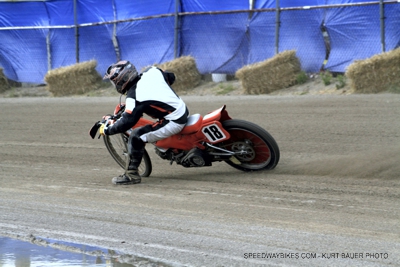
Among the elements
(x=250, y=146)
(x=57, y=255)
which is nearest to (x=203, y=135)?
(x=250, y=146)

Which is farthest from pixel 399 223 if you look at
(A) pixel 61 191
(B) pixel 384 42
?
(B) pixel 384 42

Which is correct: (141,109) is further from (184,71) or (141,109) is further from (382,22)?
(184,71)

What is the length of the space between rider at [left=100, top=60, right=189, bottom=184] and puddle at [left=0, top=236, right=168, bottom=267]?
8.11 feet

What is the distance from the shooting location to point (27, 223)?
6.61 meters

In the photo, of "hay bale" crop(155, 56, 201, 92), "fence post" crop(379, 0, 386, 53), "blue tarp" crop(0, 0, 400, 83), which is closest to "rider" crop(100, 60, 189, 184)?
"fence post" crop(379, 0, 386, 53)

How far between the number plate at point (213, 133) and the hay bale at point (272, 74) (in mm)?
7659

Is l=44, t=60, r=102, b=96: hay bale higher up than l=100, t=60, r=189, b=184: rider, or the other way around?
l=100, t=60, r=189, b=184: rider

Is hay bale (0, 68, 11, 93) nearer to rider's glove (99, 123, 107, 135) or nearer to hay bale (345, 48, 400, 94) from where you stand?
hay bale (345, 48, 400, 94)

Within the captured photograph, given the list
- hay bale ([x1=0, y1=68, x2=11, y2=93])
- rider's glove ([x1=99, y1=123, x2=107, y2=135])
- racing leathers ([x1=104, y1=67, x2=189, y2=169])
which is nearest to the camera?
racing leathers ([x1=104, y1=67, x2=189, y2=169])

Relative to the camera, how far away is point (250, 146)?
27.4ft

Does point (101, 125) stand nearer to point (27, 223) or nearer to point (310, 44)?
point (27, 223)

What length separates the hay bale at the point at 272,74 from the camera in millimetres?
15727

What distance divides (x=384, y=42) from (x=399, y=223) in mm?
9766

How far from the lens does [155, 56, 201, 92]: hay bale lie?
1731 cm
